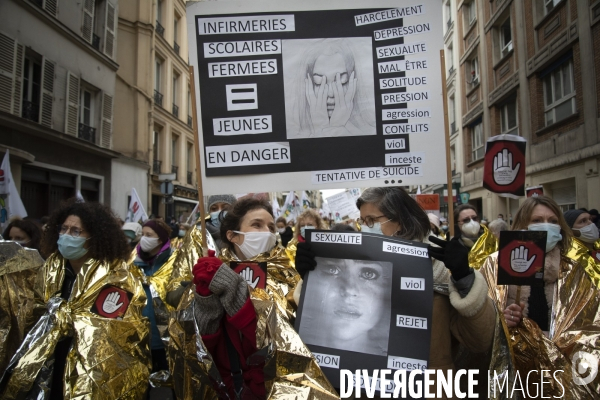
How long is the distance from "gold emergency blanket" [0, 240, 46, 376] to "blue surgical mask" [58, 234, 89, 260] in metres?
0.28

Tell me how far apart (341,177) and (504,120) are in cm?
1767

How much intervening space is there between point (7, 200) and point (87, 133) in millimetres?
9588

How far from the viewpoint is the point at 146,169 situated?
18.9 m

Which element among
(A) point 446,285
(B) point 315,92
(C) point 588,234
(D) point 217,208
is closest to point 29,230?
(D) point 217,208

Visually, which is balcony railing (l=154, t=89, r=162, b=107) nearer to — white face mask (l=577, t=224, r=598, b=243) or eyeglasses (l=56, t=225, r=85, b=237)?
eyeglasses (l=56, t=225, r=85, b=237)

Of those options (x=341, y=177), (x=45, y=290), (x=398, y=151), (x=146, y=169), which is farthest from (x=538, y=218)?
(x=146, y=169)

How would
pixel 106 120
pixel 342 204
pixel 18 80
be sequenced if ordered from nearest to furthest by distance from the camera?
1. pixel 18 80
2. pixel 342 204
3. pixel 106 120

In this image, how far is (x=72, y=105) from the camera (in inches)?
524

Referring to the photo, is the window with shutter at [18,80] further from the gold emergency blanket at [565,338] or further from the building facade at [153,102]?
the gold emergency blanket at [565,338]

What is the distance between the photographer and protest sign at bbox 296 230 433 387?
176cm

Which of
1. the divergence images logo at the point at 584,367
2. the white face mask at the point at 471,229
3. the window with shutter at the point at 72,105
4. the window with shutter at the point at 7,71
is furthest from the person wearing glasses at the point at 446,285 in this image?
the window with shutter at the point at 72,105

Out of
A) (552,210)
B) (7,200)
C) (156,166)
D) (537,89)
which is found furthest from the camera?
(156,166)

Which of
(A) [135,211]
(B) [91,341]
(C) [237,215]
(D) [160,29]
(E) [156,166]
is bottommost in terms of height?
(B) [91,341]

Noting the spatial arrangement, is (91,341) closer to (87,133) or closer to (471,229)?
(471,229)
